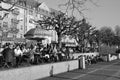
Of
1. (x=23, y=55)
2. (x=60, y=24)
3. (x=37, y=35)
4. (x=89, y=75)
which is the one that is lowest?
(x=89, y=75)

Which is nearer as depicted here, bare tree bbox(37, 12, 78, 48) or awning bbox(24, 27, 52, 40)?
awning bbox(24, 27, 52, 40)

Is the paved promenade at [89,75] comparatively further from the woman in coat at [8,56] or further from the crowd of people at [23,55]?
the woman in coat at [8,56]

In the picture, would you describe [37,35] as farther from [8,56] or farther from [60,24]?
[8,56]

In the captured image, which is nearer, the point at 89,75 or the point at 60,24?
the point at 89,75

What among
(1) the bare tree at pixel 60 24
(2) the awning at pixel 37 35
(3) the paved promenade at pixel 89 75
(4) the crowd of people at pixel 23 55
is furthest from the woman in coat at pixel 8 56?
(1) the bare tree at pixel 60 24

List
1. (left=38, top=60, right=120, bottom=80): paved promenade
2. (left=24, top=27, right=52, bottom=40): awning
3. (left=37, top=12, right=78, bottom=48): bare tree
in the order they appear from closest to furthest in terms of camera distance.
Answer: (left=38, top=60, right=120, bottom=80): paved promenade < (left=24, top=27, right=52, bottom=40): awning < (left=37, top=12, right=78, bottom=48): bare tree

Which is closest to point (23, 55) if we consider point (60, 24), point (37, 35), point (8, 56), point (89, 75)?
point (8, 56)

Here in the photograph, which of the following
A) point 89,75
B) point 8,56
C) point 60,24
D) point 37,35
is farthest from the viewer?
point 60,24

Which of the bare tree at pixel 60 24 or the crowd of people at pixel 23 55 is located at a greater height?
the bare tree at pixel 60 24

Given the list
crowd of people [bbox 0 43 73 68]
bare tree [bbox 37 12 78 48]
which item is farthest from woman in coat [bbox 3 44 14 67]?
bare tree [bbox 37 12 78 48]

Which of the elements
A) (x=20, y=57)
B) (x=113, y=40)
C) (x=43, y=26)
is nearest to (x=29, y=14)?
(x=113, y=40)

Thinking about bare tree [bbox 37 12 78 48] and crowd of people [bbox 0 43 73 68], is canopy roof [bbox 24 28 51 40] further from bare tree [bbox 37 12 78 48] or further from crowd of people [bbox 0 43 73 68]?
crowd of people [bbox 0 43 73 68]

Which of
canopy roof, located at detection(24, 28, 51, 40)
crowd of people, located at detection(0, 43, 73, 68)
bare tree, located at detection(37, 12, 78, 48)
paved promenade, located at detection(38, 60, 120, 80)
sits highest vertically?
bare tree, located at detection(37, 12, 78, 48)

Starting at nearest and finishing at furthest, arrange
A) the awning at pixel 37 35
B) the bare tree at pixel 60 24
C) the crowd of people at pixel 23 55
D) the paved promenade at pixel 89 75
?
the crowd of people at pixel 23 55 → the paved promenade at pixel 89 75 → the awning at pixel 37 35 → the bare tree at pixel 60 24
